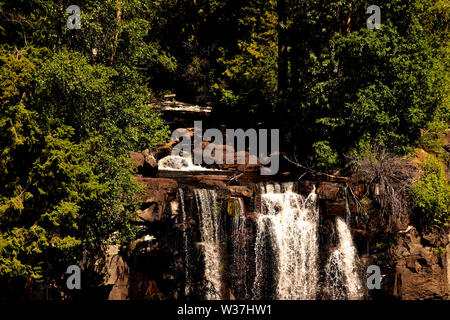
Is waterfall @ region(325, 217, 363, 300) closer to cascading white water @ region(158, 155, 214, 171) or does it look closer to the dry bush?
the dry bush

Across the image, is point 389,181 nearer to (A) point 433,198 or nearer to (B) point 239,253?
(A) point 433,198

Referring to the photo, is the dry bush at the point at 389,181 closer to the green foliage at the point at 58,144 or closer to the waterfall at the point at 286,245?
the waterfall at the point at 286,245

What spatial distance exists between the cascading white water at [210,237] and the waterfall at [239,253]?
0.57 meters

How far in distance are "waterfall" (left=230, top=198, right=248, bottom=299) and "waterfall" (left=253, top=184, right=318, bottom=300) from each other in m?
0.49

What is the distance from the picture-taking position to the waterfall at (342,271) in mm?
18188

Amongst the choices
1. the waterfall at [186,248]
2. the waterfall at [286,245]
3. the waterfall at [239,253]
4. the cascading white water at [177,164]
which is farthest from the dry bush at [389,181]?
the cascading white water at [177,164]

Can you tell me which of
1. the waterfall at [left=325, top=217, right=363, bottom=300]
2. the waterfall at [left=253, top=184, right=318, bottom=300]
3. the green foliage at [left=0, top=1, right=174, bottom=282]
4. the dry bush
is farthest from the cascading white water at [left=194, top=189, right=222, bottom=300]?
the dry bush

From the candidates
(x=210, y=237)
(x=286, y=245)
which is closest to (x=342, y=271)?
(x=286, y=245)

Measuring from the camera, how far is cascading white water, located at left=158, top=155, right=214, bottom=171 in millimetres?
22797

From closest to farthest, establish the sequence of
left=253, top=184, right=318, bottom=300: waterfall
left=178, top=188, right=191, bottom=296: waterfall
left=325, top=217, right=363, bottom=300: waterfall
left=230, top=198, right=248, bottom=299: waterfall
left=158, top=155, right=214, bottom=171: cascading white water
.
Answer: left=178, top=188, right=191, bottom=296: waterfall
left=230, top=198, right=248, bottom=299: waterfall
left=253, top=184, right=318, bottom=300: waterfall
left=325, top=217, right=363, bottom=300: waterfall
left=158, top=155, right=214, bottom=171: cascading white water

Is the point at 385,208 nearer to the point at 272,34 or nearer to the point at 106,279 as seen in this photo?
the point at 106,279

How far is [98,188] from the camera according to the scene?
49.2 feet

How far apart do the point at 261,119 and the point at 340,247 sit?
1188cm
